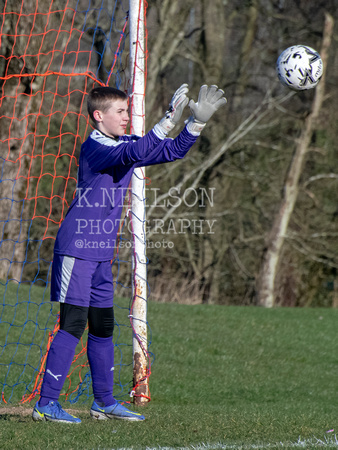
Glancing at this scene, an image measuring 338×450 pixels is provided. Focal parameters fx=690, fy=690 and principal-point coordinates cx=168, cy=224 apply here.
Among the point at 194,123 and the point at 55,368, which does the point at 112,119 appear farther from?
the point at 55,368

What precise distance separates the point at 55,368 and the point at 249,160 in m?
14.5

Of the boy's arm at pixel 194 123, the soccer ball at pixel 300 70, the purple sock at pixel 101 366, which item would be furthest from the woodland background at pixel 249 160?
the boy's arm at pixel 194 123

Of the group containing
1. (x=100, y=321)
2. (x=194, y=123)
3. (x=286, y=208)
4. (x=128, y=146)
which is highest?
(x=286, y=208)

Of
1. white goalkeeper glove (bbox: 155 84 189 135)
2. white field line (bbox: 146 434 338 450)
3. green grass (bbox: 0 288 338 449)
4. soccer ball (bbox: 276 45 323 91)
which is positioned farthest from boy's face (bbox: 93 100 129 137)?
soccer ball (bbox: 276 45 323 91)

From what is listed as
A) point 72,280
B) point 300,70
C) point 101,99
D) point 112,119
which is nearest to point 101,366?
point 72,280

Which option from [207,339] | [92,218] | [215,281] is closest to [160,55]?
[215,281]

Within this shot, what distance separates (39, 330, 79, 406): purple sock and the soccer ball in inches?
128

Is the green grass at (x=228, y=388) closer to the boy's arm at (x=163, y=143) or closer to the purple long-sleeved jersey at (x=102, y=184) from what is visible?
the purple long-sleeved jersey at (x=102, y=184)

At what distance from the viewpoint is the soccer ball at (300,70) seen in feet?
19.8

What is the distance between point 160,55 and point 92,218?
1357 cm

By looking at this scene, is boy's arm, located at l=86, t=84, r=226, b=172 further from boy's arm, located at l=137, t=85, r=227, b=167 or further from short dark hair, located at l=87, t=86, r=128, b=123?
short dark hair, located at l=87, t=86, r=128, b=123

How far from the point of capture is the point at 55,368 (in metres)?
3.99

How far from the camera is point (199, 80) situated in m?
17.7

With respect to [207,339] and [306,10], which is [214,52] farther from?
[207,339]
